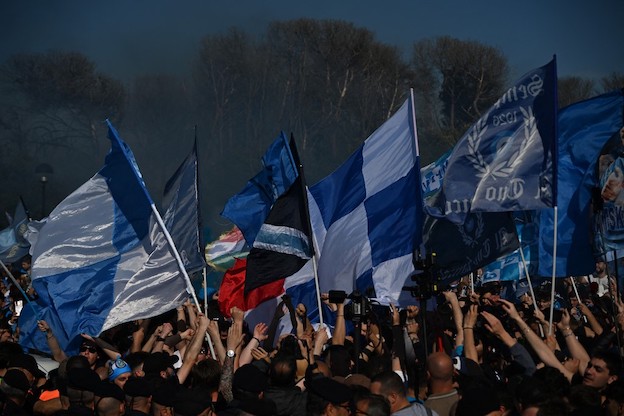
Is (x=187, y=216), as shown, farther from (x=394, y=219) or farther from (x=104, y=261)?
(x=394, y=219)

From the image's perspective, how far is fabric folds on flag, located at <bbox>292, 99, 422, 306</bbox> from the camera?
7.97m

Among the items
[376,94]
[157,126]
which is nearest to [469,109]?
[376,94]

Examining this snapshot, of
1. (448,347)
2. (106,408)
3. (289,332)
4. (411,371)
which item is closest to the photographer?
(106,408)

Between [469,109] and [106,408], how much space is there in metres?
34.2

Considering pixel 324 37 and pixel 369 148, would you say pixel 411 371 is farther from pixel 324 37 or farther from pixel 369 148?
pixel 324 37

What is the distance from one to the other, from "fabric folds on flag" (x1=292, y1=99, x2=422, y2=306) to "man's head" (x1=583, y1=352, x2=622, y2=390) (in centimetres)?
239

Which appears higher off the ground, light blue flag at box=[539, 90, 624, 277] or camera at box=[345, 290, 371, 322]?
light blue flag at box=[539, 90, 624, 277]

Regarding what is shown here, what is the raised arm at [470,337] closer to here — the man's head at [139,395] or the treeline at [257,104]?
Answer: the man's head at [139,395]

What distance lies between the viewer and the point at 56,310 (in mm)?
8766

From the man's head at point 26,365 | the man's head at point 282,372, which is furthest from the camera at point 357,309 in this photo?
the man's head at point 26,365

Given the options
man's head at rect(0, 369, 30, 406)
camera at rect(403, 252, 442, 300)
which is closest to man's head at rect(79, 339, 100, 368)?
man's head at rect(0, 369, 30, 406)

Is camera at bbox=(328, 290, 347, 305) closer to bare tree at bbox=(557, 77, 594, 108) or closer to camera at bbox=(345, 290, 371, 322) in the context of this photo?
camera at bbox=(345, 290, 371, 322)

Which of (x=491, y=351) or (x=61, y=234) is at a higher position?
(x=61, y=234)

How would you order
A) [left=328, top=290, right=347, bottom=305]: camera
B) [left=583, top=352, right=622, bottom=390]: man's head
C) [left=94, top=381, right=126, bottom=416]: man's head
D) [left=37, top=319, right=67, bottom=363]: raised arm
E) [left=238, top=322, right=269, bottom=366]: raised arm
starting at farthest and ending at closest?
[left=37, top=319, right=67, bottom=363]: raised arm < [left=328, top=290, right=347, bottom=305]: camera < [left=238, top=322, right=269, bottom=366]: raised arm < [left=583, top=352, right=622, bottom=390]: man's head < [left=94, top=381, right=126, bottom=416]: man's head
